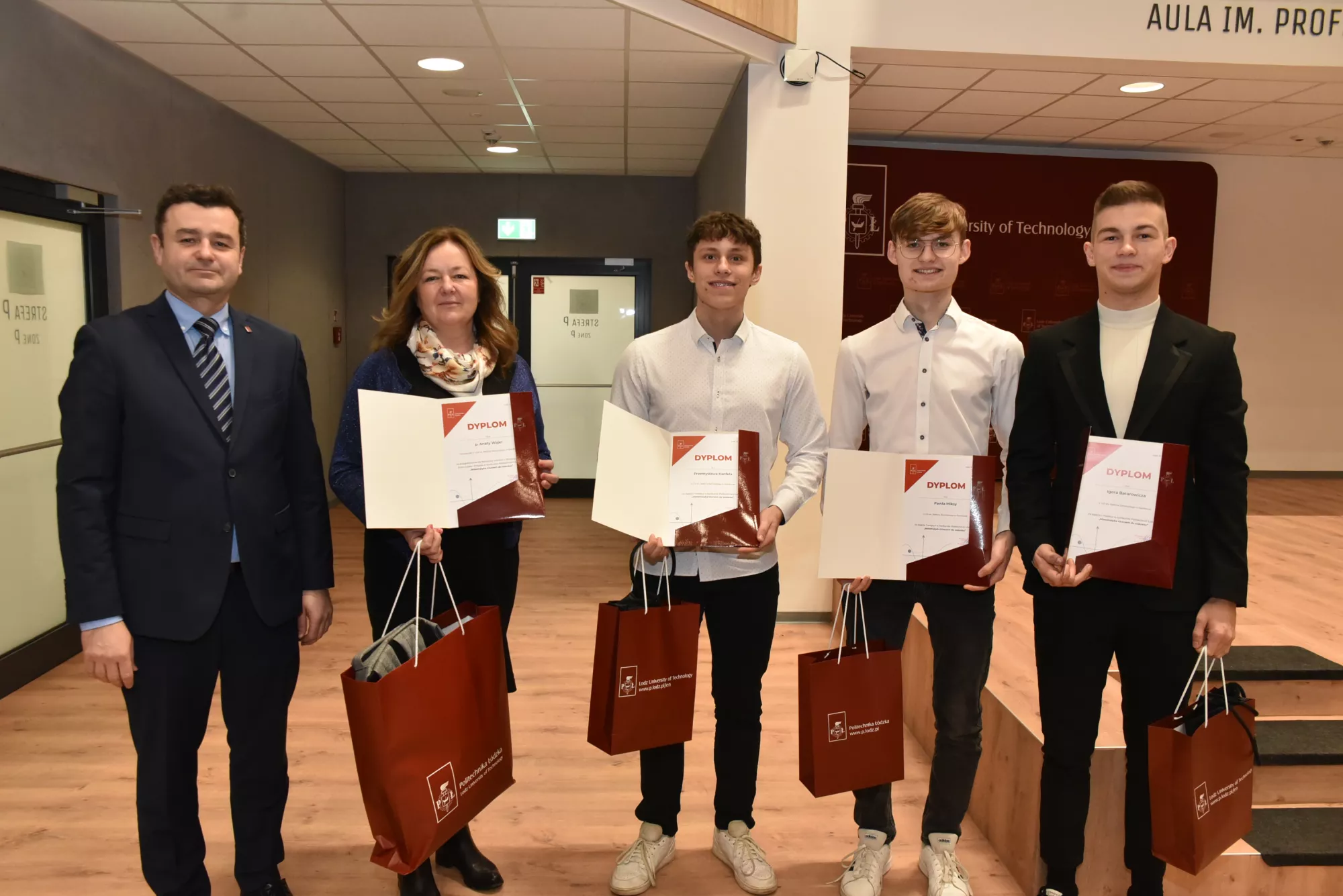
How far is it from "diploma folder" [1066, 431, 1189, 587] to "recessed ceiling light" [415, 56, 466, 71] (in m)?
3.86

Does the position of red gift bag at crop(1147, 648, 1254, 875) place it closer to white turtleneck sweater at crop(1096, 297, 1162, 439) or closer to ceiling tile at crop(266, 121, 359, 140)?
white turtleneck sweater at crop(1096, 297, 1162, 439)

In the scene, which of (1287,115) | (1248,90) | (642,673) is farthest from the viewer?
(1287,115)

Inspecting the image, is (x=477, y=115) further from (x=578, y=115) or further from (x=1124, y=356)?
(x=1124, y=356)

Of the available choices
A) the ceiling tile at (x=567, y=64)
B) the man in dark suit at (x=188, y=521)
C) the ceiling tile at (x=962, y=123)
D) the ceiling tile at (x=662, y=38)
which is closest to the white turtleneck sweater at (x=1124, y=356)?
the man in dark suit at (x=188, y=521)

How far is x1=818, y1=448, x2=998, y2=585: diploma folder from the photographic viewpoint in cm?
202

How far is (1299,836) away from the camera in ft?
7.86

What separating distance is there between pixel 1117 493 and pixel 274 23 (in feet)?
13.0

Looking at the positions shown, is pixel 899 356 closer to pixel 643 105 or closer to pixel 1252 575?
pixel 1252 575

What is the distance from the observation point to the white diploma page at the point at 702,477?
2.02 meters

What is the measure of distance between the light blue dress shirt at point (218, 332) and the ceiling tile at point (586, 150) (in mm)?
4923

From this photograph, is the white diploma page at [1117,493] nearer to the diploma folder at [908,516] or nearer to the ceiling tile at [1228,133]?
the diploma folder at [908,516]

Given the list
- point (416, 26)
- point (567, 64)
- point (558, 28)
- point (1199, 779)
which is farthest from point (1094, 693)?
point (567, 64)

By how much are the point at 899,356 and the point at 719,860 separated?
4.83 ft

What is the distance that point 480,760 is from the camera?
6.32 ft
